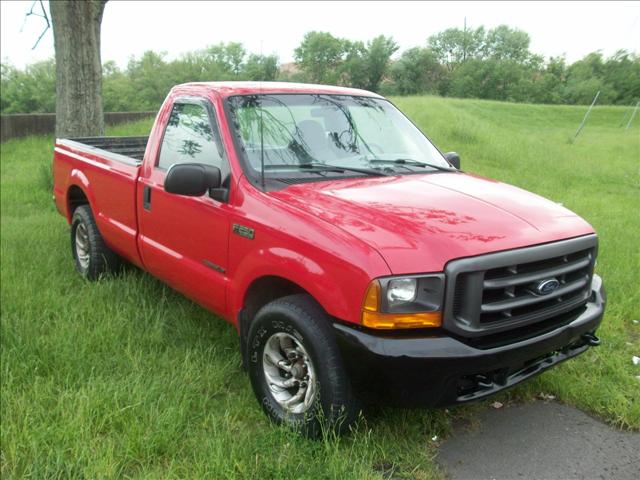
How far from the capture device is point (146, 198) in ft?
14.1

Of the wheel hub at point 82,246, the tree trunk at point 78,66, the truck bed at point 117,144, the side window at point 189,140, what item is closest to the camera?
the side window at point 189,140

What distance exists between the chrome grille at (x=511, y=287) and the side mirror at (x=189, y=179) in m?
1.53

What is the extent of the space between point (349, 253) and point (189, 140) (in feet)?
6.39

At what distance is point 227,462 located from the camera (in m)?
2.76

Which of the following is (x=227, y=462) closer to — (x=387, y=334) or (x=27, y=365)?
(x=387, y=334)

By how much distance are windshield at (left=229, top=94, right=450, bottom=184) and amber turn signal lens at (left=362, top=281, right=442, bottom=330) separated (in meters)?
1.21

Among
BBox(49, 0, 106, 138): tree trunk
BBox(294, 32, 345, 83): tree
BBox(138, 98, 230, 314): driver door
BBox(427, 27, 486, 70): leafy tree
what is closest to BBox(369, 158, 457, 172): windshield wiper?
BBox(138, 98, 230, 314): driver door

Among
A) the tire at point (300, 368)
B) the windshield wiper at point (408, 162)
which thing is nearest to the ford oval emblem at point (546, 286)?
the tire at point (300, 368)

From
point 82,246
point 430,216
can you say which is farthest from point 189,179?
point 82,246

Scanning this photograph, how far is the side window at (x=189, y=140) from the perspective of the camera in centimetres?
379

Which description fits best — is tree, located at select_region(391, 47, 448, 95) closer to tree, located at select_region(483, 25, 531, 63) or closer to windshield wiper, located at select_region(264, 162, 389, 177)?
tree, located at select_region(483, 25, 531, 63)

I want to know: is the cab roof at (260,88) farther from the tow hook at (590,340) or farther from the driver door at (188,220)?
the tow hook at (590,340)

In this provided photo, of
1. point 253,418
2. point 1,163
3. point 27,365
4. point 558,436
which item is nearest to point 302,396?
point 253,418

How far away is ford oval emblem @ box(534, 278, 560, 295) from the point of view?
2.80 meters
